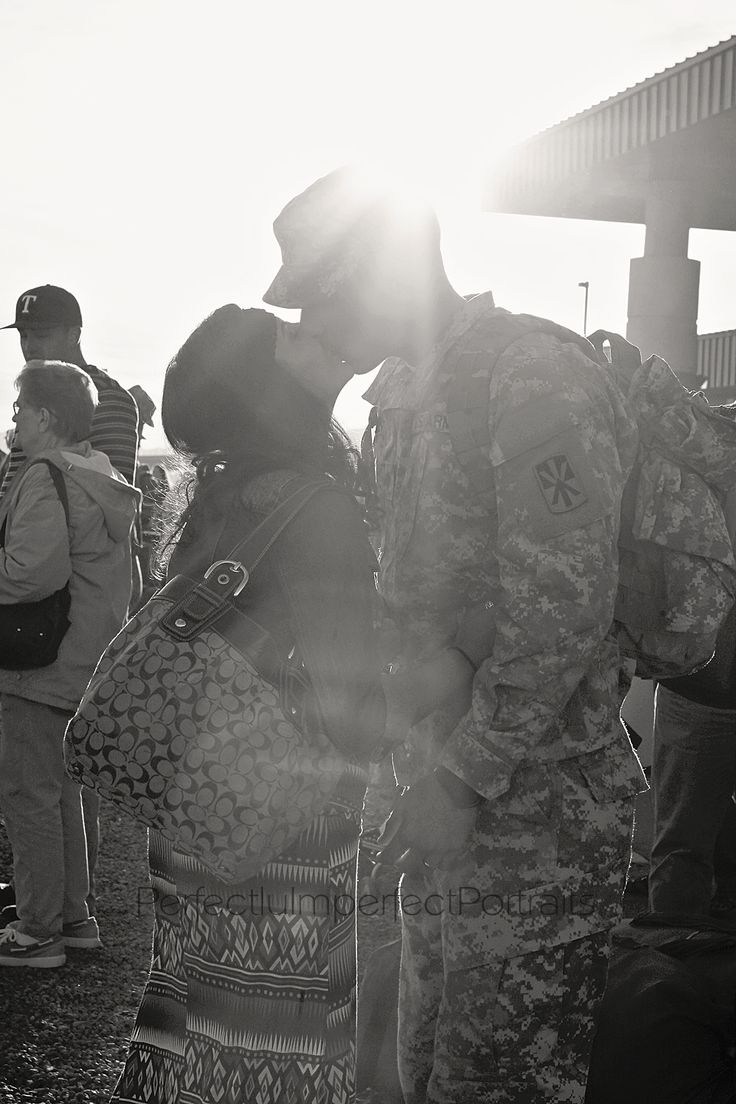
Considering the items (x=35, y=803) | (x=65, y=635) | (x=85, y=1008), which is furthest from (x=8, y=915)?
(x=65, y=635)

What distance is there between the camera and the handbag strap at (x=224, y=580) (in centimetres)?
170

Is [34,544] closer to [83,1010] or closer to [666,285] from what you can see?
[83,1010]

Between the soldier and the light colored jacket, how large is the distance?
6.20ft

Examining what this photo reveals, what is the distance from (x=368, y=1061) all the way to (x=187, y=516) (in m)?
1.45

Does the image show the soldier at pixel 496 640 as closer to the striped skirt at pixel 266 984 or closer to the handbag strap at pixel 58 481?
the striped skirt at pixel 266 984

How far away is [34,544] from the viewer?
Result: 11.8 feet

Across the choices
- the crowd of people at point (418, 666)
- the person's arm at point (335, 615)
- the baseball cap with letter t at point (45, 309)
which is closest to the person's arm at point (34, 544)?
the baseball cap with letter t at point (45, 309)

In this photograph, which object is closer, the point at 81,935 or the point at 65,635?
the point at 65,635

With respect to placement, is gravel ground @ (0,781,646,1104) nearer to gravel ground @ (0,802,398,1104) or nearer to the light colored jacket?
gravel ground @ (0,802,398,1104)

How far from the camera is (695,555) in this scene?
194 centimetres

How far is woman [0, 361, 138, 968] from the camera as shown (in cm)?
368

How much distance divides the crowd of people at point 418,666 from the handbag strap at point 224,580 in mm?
22

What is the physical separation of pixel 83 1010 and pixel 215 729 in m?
2.22

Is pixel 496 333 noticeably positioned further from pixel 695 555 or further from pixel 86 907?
pixel 86 907
